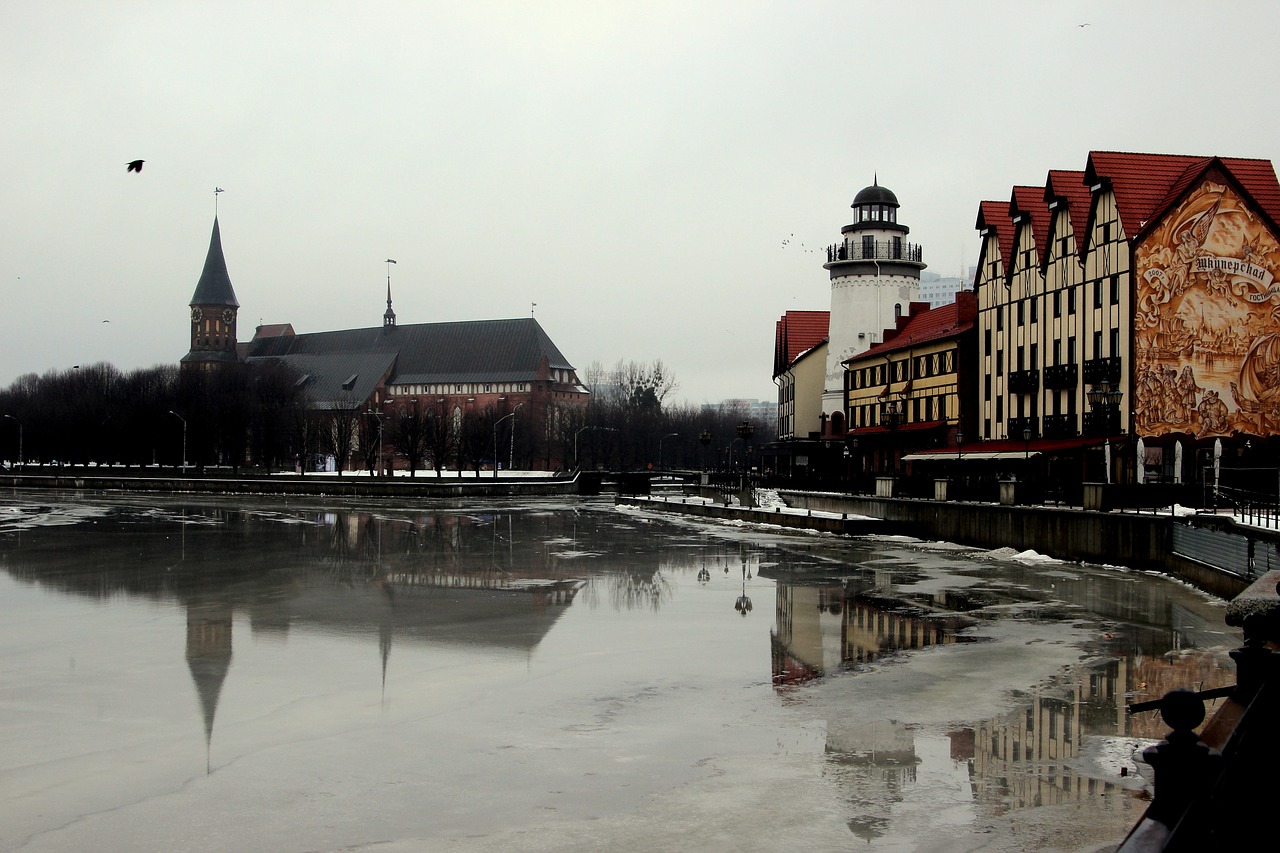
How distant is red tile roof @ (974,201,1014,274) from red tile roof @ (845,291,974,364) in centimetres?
496

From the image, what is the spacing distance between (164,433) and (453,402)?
163 ft

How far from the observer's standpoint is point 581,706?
1320cm

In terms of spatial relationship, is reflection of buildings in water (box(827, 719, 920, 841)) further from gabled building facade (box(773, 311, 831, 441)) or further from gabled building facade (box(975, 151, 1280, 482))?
gabled building facade (box(773, 311, 831, 441))

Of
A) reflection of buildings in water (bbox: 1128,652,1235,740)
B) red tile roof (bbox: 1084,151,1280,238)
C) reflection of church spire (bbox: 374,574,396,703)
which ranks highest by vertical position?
red tile roof (bbox: 1084,151,1280,238)

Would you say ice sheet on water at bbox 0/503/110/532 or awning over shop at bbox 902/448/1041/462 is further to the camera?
awning over shop at bbox 902/448/1041/462

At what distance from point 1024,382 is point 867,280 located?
26230 mm

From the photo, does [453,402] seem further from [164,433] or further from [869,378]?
[869,378]

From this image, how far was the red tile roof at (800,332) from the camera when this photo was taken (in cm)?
8694

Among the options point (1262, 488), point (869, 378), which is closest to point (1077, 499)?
point (1262, 488)

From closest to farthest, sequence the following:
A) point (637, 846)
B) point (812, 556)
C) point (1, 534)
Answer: point (637, 846)
point (812, 556)
point (1, 534)

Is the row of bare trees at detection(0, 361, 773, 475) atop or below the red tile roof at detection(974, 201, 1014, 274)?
below

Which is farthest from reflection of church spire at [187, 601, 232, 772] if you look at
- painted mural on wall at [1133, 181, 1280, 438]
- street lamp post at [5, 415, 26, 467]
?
street lamp post at [5, 415, 26, 467]

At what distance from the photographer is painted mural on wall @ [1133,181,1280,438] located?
41875mm

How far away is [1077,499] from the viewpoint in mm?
36312
